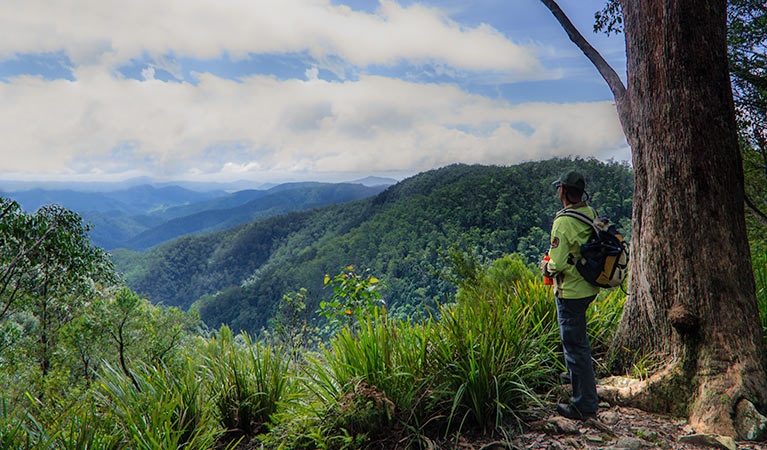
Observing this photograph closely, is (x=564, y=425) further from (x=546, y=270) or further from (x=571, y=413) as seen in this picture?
(x=546, y=270)

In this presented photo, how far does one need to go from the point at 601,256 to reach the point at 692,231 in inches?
28.8

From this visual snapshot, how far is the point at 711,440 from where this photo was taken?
7.62 ft

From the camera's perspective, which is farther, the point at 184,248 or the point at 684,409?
the point at 184,248

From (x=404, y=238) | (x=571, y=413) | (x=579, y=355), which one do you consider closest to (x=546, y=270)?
(x=579, y=355)

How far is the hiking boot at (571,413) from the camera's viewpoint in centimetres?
262

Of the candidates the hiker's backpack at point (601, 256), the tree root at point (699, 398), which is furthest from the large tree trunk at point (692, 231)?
the hiker's backpack at point (601, 256)

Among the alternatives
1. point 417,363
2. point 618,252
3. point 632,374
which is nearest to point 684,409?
point 632,374

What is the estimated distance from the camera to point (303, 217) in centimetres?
12750

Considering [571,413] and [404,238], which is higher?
[571,413]

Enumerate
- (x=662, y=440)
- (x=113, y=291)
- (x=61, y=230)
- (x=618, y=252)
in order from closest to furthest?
(x=662, y=440)
(x=618, y=252)
(x=61, y=230)
(x=113, y=291)

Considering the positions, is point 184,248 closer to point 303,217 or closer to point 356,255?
point 303,217

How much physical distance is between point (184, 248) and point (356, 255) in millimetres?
75252

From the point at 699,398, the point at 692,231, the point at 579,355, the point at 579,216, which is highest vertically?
the point at 579,216

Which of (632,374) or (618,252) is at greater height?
(618,252)
